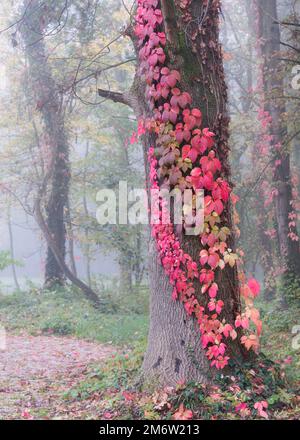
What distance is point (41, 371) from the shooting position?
21.7 ft

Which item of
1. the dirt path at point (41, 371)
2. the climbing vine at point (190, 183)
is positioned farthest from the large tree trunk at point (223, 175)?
the dirt path at point (41, 371)

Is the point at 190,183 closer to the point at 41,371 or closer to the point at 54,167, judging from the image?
the point at 41,371

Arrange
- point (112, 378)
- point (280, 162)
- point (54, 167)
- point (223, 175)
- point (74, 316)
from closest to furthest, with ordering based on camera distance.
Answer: point (223, 175), point (112, 378), point (280, 162), point (74, 316), point (54, 167)

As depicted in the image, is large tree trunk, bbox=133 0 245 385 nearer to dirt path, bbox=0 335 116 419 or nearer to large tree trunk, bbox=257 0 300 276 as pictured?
dirt path, bbox=0 335 116 419

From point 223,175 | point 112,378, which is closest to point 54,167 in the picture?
point 112,378

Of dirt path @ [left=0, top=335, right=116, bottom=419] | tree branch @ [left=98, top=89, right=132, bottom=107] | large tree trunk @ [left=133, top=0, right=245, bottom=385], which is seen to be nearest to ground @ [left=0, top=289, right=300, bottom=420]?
dirt path @ [left=0, top=335, right=116, bottom=419]

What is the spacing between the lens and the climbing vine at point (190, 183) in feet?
14.4

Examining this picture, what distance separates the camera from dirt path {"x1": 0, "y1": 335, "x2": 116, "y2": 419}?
490 centimetres

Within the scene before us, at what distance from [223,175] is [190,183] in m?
0.40

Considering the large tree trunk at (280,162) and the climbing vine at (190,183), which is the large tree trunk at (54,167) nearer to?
the large tree trunk at (280,162)

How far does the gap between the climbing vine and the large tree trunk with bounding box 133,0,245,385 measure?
0.26 feet

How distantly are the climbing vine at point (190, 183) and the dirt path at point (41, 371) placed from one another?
1663mm

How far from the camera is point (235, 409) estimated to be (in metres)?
4.15
